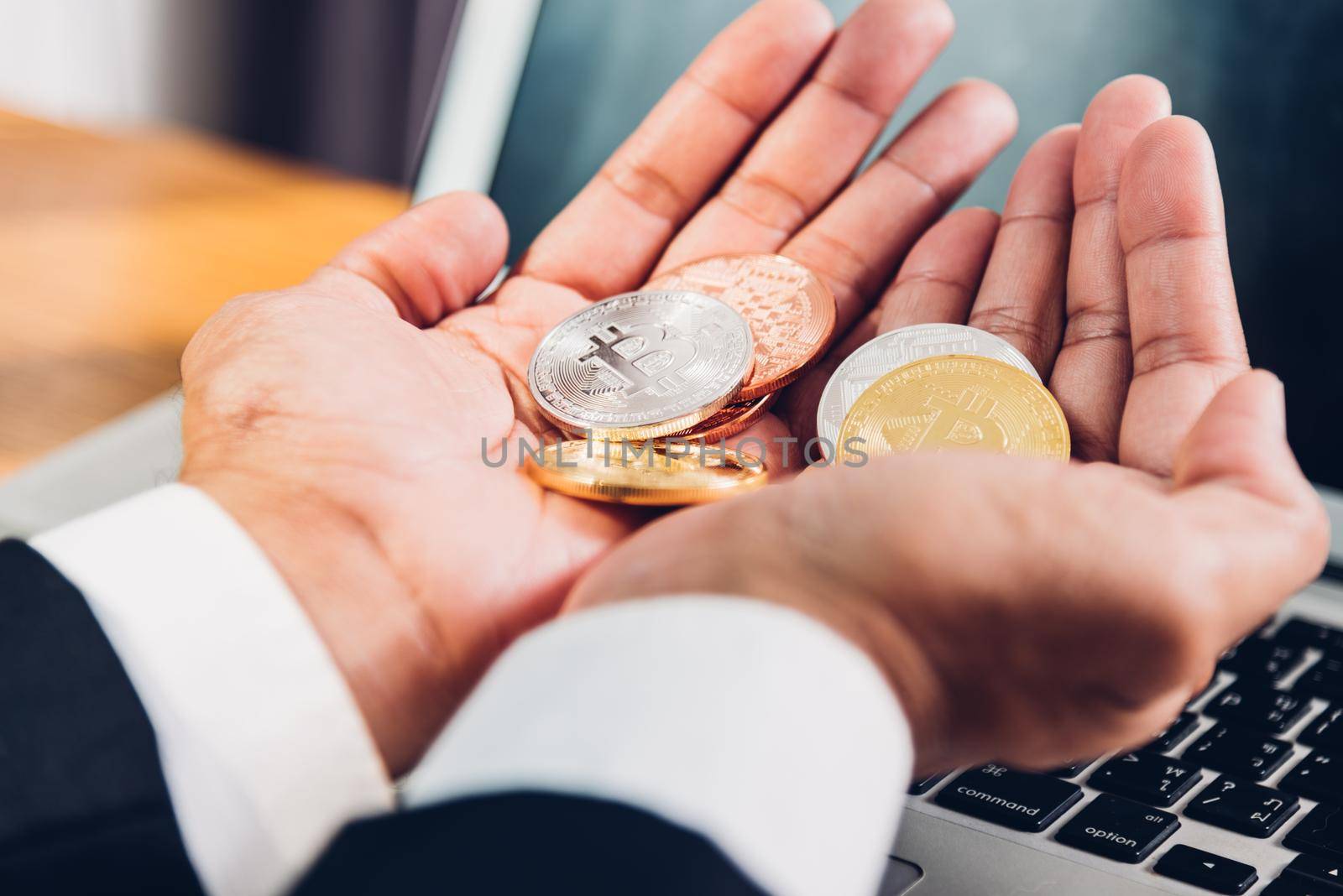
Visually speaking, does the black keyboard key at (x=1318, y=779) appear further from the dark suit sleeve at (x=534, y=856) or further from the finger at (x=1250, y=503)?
the dark suit sleeve at (x=534, y=856)

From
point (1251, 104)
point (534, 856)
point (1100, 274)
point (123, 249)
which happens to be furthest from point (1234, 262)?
point (123, 249)

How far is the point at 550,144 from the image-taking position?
4.02 feet

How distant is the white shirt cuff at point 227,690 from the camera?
20.7 inches

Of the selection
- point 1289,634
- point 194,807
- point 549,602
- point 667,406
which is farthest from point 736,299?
point 194,807

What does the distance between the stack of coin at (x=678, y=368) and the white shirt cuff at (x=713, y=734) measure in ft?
0.69

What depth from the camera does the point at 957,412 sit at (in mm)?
776

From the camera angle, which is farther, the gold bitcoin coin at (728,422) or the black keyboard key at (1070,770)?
the gold bitcoin coin at (728,422)

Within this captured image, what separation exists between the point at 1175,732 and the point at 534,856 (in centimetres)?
45

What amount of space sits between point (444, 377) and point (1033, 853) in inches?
19.6

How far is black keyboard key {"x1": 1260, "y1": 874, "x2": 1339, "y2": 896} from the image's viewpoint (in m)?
0.55

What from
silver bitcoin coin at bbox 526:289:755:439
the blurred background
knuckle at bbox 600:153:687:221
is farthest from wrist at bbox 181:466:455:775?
the blurred background

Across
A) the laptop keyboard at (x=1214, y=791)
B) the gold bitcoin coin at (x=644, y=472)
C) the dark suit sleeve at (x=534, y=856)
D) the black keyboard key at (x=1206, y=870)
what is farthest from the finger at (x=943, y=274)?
the dark suit sleeve at (x=534, y=856)

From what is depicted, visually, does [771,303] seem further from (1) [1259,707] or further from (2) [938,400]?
(1) [1259,707]

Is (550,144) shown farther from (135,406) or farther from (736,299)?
(135,406)
